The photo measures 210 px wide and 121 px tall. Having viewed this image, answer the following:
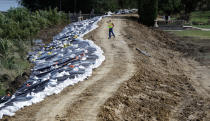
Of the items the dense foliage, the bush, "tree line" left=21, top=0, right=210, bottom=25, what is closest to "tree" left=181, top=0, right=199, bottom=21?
"tree line" left=21, top=0, right=210, bottom=25

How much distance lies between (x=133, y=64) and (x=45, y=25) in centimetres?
A: 2118

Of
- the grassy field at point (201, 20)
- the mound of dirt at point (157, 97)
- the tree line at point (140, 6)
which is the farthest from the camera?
the grassy field at point (201, 20)

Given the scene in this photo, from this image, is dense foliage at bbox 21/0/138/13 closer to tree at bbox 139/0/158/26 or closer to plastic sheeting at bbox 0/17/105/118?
tree at bbox 139/0/158/26

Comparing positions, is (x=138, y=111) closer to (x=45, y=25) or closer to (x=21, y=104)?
(x=21, y=104)

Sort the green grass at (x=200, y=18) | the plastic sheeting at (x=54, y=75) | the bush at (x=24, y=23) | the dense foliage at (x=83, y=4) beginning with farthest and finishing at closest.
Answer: the dense foliage at (x=83, y=4) → the green grass at (x=200, y=18) → the bush at (x=24, y=23) → the plastic sheeting at (x=54, y=75)

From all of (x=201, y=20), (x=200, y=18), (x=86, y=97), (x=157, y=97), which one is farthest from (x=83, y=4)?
(x=86, y=97)

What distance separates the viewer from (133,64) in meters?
13.7

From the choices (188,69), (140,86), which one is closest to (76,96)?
(140,86)

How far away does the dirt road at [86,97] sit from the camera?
7.81 m

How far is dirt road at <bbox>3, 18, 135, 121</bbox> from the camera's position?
7812mm

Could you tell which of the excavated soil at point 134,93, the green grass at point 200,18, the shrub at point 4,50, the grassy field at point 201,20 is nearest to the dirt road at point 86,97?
the excavated soil at point 134,93

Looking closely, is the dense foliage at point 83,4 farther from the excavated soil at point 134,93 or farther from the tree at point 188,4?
the excavated soil at point 134,93

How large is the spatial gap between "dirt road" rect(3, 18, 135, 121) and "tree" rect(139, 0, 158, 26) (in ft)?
52.9

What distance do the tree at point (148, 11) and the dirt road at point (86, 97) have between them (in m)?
16.1
